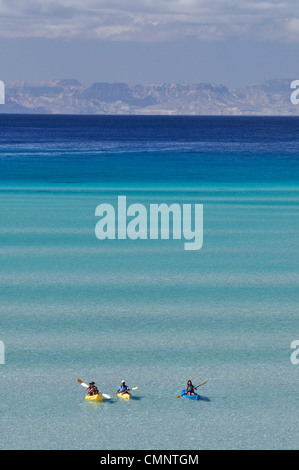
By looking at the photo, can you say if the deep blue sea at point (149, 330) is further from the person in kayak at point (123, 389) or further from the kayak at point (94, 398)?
the person in kayak at point (123, 389)

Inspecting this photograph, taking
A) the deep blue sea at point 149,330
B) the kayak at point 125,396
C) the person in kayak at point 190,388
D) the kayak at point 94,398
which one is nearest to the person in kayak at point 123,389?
the kayak at point 125,396

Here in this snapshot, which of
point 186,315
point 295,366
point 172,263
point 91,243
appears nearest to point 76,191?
point 91,243

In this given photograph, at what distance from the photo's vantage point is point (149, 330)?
105 ft

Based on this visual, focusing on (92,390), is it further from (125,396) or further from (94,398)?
(125,396)

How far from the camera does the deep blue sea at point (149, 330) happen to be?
24.0 m

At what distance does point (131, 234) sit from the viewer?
53.0 m

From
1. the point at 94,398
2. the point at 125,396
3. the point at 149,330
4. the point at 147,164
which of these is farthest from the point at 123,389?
the point at 147,164

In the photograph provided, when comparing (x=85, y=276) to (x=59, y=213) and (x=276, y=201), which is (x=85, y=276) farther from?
(x=276, y=201)

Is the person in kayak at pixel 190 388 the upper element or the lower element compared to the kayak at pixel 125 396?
upper

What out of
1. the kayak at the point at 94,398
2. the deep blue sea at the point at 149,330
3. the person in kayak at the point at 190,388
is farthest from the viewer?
the person in kayak at the point at 190,388

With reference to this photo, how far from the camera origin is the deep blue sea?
23984 mm

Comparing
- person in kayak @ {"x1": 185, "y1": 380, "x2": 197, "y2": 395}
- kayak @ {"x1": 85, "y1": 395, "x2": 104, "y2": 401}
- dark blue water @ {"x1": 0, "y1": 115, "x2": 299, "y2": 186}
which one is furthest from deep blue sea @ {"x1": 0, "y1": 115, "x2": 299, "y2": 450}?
dark blue water @ {"x1": 0, "y1": 115, "x2": 299, "y2": 186}

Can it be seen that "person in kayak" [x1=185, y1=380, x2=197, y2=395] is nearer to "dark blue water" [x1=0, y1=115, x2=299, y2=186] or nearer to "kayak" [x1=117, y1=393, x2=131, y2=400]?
"kayak" [x1=117, y1=393, x2=131, y2=400]

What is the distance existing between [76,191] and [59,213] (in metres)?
16.9
